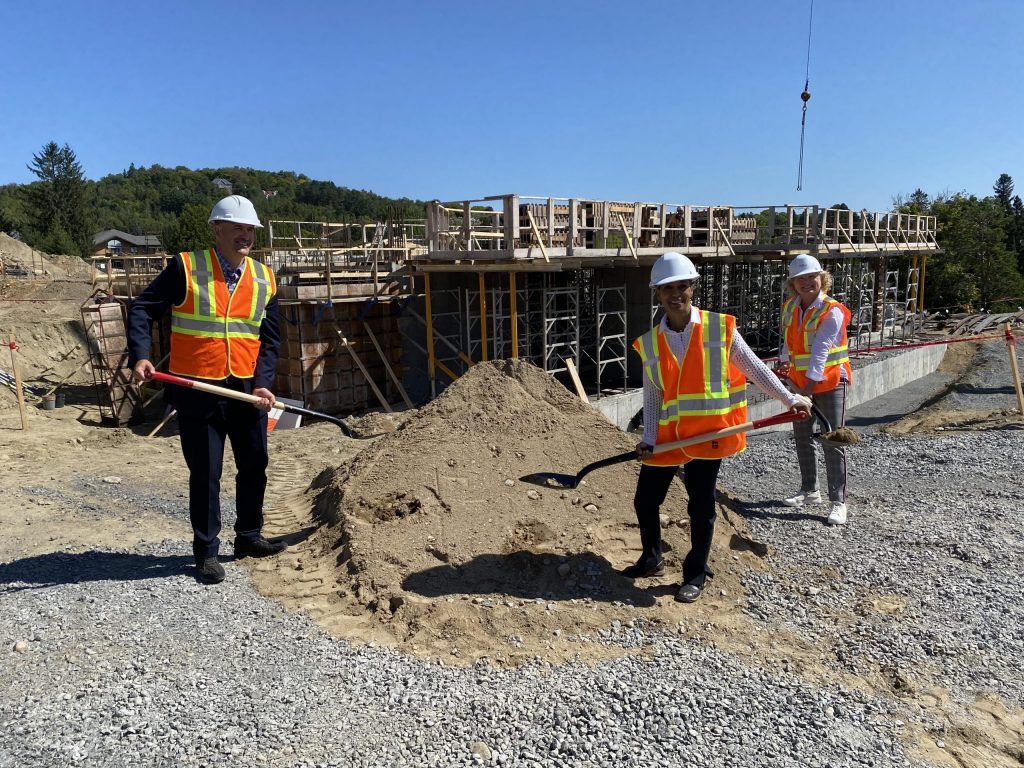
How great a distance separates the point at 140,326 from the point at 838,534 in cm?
483

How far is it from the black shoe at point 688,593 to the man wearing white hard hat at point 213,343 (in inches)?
104

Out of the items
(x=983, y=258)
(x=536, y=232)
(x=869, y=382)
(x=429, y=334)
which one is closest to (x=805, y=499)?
(x=536, y=232)

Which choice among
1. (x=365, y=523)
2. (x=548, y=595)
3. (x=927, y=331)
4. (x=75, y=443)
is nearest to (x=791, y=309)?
(x=548, y=595)

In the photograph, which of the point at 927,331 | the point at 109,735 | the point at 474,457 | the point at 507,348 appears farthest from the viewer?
the point at 927,331

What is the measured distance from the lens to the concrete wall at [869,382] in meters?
14.0

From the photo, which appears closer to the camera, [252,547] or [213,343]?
[213,343]

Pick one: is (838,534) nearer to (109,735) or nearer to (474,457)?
(474,457)

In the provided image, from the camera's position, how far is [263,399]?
14.0ft

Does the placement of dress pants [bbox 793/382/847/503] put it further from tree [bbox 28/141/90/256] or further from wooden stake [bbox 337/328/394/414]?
tree [bbox 28/141/90/256]

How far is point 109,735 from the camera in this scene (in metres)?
2.78

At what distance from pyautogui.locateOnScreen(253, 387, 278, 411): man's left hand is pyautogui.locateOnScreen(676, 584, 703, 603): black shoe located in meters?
2.63

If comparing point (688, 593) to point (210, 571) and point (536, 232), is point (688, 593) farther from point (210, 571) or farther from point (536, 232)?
point (536, 232)

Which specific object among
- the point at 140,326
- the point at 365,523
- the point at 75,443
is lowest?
the point at 75,443

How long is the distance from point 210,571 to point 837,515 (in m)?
4.40
